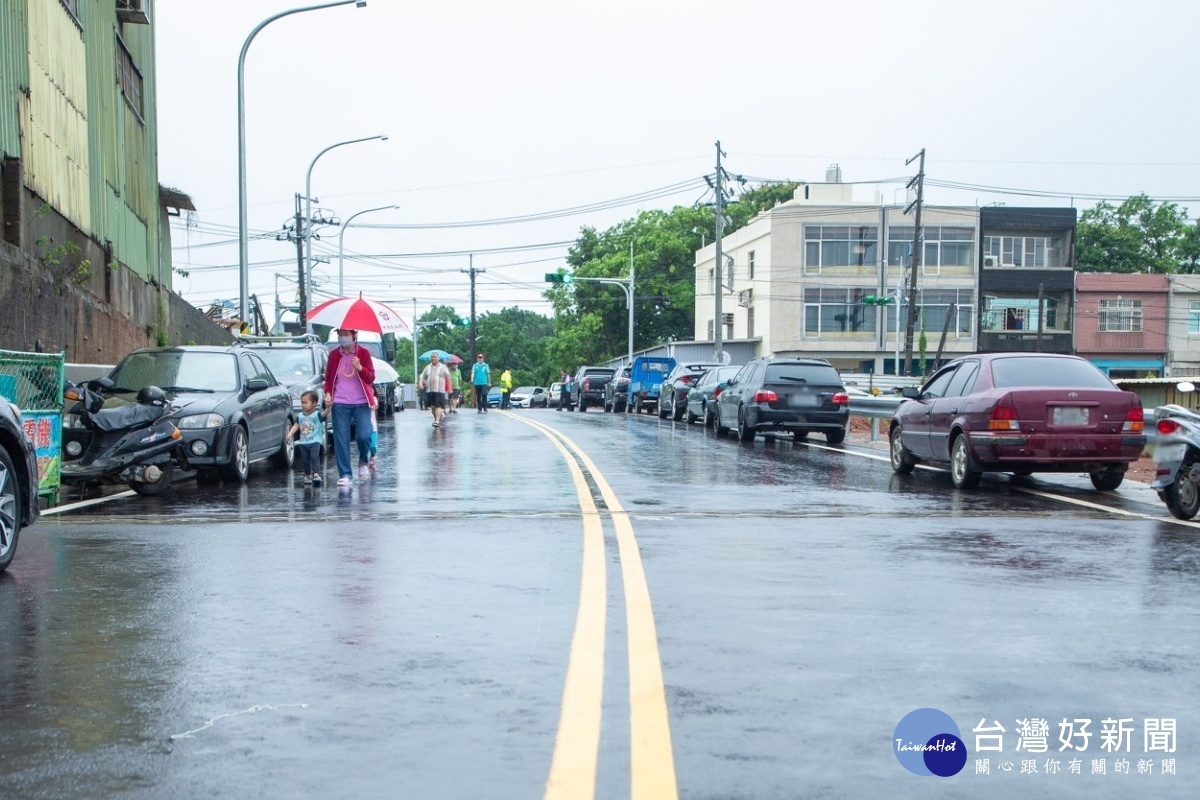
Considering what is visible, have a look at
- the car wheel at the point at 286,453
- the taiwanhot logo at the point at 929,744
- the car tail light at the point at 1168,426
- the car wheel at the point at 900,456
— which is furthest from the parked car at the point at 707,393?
the taiwanhot logo at the point at 929,744

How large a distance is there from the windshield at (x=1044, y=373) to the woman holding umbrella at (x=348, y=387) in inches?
265

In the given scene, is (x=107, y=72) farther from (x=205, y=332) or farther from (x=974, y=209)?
(x=974, y=209)

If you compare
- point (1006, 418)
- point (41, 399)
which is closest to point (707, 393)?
point (1006, 418)

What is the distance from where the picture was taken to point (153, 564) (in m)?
8.70

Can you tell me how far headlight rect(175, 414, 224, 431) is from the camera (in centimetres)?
1423

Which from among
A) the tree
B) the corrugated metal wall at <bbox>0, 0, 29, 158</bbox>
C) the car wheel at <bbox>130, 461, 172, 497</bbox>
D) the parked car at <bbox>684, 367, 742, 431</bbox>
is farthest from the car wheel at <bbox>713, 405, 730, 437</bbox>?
the tree

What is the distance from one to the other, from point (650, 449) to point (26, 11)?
1156 cm

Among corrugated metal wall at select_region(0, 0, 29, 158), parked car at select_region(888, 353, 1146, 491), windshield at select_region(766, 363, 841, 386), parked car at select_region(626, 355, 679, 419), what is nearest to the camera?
parked car at select_region(888, 353, 1146, 491)

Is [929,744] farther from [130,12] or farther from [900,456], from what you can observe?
[130,12]

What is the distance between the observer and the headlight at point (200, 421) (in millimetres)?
14227

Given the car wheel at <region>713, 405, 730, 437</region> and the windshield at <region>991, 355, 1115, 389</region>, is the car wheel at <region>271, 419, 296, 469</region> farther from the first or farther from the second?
the car wheel at <region>713, 405, 730, 437</region>

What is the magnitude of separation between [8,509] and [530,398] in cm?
7377

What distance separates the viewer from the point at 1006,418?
1369 centimetres

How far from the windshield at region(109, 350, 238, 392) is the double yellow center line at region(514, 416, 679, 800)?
781cm
